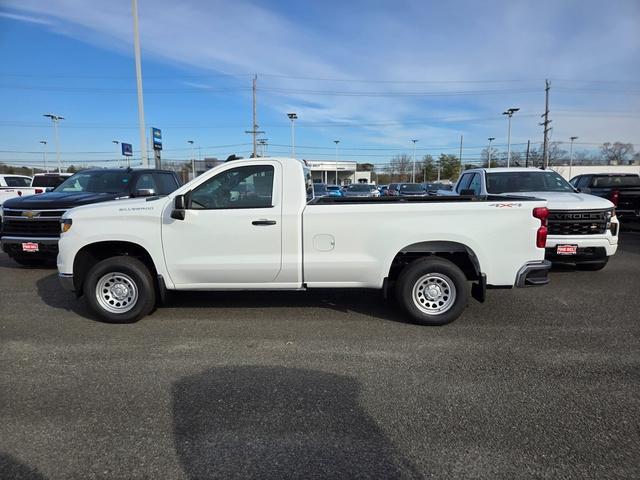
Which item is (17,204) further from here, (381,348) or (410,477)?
(410,477)

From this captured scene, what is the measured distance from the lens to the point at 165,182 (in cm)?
1009

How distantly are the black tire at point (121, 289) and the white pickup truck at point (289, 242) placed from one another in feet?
0.04

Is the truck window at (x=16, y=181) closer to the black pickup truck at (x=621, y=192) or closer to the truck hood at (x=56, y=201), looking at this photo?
the truck hood at (x=56, y=201)

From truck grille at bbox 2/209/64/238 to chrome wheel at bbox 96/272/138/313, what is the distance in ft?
11.6

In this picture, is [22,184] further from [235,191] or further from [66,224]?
[235,191]

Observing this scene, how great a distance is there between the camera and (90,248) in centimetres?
529

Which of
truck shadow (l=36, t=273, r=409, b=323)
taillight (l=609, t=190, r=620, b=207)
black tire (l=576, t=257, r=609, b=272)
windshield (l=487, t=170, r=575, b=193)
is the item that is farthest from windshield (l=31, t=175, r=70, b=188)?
taillight (l=609, t=190, r=620, b=207)

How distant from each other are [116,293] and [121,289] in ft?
0.25

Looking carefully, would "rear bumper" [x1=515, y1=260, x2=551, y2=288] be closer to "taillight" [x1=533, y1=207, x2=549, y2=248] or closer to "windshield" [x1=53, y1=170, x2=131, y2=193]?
"taillight" [x1=533, y1=207, x2=549, y2=248]

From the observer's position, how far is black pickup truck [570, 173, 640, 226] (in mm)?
12227

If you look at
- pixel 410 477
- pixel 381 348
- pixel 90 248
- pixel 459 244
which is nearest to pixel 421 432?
pixel 410 477

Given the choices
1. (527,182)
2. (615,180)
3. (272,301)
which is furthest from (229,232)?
(615,180)

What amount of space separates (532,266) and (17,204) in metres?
8.79

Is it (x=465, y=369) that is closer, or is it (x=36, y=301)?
(x=465, y=369)
